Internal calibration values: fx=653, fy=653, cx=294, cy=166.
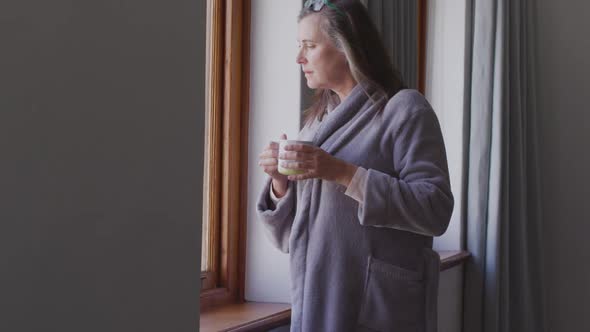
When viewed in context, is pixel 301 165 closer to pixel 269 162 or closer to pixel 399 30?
pixel 269 162

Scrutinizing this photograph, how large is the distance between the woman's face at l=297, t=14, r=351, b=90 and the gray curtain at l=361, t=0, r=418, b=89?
696 millimetres

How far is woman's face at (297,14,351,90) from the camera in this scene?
62.1 inches

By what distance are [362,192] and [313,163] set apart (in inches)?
4.9

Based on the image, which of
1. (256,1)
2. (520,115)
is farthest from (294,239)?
(520,115)

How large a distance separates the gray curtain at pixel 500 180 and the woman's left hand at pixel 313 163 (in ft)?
5.82

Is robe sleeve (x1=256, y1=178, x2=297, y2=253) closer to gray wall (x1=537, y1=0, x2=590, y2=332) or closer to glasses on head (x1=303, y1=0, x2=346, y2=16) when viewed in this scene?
glasses on head (x1=303, y1=0, x2=346, y2=16)

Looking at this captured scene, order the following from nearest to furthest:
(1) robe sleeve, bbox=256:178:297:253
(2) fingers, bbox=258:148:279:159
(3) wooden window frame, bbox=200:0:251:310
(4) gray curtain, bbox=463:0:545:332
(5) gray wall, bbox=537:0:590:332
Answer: (2) fingers, bbox=258:148:279:159 < (1) robe sleeve, bbox=256:178:297:253 < (3) wooden window frame, bbox=200:0:251:310 < (4) gray curtain, bbox=463:0:545:332 < (5) gray wall, bbox=537:0:590:332

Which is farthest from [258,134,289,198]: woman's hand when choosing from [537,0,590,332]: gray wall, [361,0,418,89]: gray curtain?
[537,0,590,332]: gray wall

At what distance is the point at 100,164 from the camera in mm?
961

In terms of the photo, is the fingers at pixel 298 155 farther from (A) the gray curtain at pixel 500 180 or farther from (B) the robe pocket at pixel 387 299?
(A) the gray curtain at pixel 500 180

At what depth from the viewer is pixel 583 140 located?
3324 millimetres

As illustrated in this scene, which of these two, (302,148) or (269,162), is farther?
(269,162)

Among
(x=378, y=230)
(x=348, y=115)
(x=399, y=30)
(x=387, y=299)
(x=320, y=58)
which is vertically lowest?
(x=387, y=299)

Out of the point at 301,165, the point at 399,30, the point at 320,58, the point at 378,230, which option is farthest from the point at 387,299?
the point at 399,30
